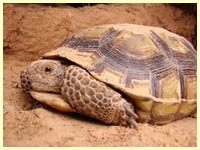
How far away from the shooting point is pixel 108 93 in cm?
337

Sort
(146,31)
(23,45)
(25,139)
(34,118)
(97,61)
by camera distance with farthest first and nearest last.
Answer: (23,45) < (146,31) < (97,61) < (34,118) < (25,139)

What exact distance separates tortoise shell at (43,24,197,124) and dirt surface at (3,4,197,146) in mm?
220

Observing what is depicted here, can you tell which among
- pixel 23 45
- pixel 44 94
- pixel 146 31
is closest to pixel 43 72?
pixel 44 94

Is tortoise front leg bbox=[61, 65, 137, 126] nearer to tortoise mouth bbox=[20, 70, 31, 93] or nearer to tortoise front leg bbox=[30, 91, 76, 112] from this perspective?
tortoise front leg bbox=[30, 91, 76, 112]

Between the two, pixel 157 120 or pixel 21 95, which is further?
pixel 21 95

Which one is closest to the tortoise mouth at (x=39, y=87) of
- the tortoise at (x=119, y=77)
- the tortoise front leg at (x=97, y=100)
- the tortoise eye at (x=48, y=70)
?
the tortoise at (x=119, y=77)

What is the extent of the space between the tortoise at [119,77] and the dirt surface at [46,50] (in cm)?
14

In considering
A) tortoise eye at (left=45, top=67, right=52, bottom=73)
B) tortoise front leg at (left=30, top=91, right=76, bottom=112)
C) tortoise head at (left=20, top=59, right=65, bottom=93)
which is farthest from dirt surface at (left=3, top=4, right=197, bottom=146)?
tortoise eye at (left=45, top=67, right=52, bottom=73)

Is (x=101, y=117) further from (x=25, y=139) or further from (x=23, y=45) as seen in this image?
(x=23, y=45)

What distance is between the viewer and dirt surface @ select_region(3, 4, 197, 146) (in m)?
3.09

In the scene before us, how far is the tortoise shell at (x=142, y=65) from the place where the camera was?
3475 millimetres

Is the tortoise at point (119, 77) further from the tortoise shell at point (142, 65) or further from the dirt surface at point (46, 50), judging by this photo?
the dirt surface at point (46, 50)

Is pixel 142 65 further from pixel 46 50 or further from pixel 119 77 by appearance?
pixel 46 50

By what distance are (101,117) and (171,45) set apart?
1.15 meters
